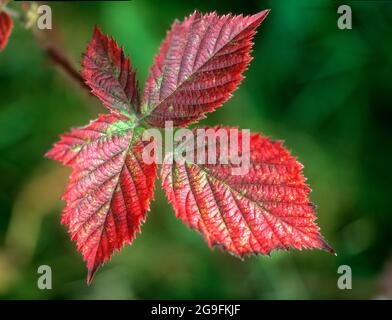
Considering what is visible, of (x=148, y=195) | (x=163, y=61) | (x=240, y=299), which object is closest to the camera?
(x=148, y=195)

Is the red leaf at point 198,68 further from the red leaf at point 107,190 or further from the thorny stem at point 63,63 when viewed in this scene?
the thorny stem at point 63,63

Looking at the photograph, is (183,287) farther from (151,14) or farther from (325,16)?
(325,16)

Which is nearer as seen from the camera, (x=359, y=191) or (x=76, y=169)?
(x=76, y=169)

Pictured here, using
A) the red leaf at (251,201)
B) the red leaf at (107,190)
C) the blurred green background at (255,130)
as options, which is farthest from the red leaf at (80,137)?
the blurred green background at (255,130)

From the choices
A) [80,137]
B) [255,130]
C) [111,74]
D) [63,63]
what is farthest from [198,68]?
[255,130]

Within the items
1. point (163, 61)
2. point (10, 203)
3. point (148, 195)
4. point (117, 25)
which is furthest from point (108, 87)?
point (10, 203)

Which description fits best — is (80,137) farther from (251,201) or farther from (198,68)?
(251,201)

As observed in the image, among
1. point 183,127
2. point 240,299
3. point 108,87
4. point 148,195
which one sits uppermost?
point 108,87

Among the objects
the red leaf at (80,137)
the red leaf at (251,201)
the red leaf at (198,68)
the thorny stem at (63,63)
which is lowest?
the red leaf at (251,201)
